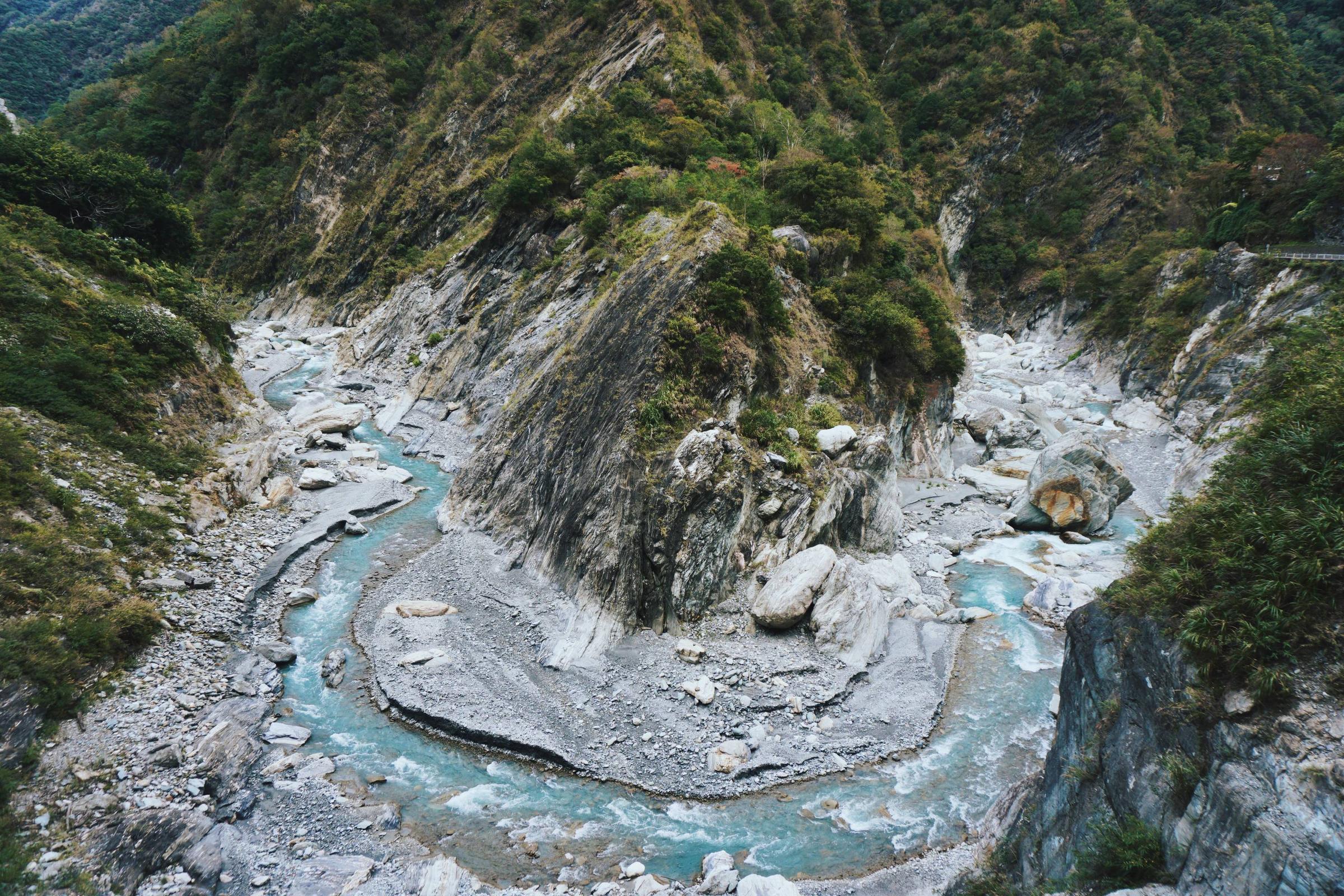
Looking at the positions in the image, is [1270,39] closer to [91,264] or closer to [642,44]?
[642,44]

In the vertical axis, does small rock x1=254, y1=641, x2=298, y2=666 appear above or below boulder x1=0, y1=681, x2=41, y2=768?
below

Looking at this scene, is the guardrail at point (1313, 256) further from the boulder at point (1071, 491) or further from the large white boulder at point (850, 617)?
the large white boulder at point (850, 617)

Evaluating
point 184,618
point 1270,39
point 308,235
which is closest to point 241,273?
point 308,235

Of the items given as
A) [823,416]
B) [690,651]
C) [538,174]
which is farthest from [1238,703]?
[538,174]

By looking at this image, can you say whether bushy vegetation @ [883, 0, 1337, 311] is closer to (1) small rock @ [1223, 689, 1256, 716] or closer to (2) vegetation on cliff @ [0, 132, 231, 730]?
(1) small rock @ [1223, 689, 1256, 716]

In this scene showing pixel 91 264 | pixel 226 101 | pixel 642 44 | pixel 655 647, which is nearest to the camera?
pixel 655 647

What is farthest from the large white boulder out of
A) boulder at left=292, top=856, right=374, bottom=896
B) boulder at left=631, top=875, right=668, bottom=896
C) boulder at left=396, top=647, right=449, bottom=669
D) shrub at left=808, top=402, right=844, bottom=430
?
boulder at left=292, top=856, right=374, bottom=896

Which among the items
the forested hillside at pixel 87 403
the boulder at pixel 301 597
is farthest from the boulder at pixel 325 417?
the boulder at pixel 301 597
